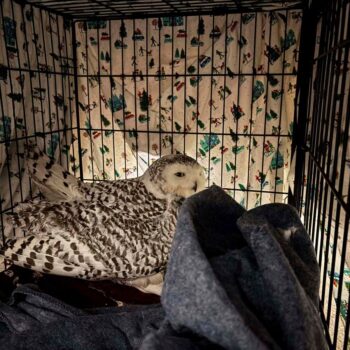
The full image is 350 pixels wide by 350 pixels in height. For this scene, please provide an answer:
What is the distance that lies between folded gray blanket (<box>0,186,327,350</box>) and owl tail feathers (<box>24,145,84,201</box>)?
84 cm

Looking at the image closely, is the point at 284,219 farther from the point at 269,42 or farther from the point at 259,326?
the point at 269,42

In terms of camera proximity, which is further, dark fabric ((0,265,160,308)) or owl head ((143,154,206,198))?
owl head ((143,154,206,198))

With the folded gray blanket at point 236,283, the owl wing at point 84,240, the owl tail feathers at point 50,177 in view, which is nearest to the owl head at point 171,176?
the owl wing at point 84,240

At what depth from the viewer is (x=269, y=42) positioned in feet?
4.39

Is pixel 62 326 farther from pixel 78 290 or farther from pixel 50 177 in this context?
pixel 50 177

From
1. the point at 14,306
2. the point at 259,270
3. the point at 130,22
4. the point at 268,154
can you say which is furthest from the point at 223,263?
the point at 130,22

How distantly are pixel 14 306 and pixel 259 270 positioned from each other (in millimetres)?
593

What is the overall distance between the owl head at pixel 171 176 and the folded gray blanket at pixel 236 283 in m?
0.71

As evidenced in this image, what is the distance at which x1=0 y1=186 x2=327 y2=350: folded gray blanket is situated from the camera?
32 cm

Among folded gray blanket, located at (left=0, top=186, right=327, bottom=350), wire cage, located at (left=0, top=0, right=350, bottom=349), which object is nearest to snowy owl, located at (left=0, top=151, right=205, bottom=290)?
wire cage, located at (left=0, top=0, right=350, bottom=349)

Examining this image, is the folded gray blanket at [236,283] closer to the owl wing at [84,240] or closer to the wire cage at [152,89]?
the owl wing at [84,240]

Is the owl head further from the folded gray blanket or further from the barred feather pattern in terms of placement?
the folded gray blanket

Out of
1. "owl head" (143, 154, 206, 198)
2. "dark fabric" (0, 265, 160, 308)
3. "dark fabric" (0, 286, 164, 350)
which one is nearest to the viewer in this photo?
"dark fabric" (0, 286, 164, 350)

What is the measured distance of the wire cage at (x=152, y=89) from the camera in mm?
1211
